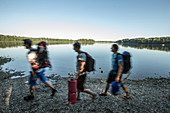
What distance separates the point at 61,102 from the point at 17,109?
1785 millimetres

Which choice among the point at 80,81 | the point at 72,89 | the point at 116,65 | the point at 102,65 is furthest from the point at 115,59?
the point at 102,65

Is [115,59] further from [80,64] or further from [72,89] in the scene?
[72,89]

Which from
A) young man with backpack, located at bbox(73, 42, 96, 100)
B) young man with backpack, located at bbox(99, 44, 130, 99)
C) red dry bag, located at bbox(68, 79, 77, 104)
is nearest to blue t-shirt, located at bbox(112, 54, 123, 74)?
young man with backpack, located at bbox(99, 44, 130, 99)

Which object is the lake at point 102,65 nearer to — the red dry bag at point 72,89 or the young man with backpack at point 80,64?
the red dry bag at point 72,89

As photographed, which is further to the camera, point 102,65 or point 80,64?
point 102,65

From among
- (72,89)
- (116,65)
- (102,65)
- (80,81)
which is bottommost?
(102,65)

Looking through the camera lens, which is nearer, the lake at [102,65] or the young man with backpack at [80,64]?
the young man with backpack at [80,64]

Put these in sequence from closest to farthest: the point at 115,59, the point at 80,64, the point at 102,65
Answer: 1. the point at 80,64
2. the point at 115,59
3. the point at 102,65

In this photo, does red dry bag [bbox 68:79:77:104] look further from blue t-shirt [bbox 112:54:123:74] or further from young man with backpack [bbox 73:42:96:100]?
blue t-shirt [bbox 112:54:123:74]

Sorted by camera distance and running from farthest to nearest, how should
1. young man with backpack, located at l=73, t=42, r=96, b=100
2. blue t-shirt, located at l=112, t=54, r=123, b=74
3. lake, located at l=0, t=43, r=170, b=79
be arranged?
1. lake, located at l=0, t=43, r=170, b=79
2. blue t-shirt, located at l=112, t=54, r=123, b=74
3. young man with backpack, located at l=73, t=42, r=96, b=100

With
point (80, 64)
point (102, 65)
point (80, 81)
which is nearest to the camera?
point (80, 64)

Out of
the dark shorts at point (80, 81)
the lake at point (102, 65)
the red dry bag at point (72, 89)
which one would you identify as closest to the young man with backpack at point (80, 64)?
the dark shorts at point (80, 81)

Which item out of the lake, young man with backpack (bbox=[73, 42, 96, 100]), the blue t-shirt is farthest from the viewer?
the lake

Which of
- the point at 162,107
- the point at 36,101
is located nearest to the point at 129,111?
the point at 162,107
